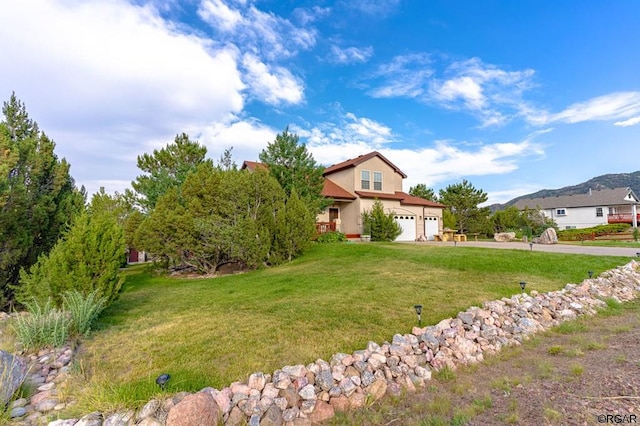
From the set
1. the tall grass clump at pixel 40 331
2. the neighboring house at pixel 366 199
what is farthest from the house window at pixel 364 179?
the tall grass clump at pixel 40 331

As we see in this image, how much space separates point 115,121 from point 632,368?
665 inches

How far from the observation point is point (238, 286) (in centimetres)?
928

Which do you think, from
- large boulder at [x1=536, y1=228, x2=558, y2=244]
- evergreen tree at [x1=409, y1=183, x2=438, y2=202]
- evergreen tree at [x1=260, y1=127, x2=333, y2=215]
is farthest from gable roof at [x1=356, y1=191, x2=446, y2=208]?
evergreen tree at [x1=409, y1=183, x2=438, y2=202]

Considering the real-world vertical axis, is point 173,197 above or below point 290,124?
below

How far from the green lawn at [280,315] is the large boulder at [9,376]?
1.94 feet

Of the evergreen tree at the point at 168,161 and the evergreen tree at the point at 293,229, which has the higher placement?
the evergreen tree at the point at 168,161

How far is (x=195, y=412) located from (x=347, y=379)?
1.72 metres

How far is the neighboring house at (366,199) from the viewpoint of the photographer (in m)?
21.6

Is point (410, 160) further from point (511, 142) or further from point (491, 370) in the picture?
point (491, 370)

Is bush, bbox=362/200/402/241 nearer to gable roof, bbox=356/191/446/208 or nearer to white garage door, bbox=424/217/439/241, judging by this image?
gable roof, bbox=356/191/446/208

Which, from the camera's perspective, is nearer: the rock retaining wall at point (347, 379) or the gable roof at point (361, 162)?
the rock retaining wall at point (347, 379)

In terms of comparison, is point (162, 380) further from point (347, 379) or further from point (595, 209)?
point (595, 209)

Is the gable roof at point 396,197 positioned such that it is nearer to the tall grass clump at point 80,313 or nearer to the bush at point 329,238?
the bush at point 329,238

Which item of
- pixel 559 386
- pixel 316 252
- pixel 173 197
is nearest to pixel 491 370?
pixel 559 386
